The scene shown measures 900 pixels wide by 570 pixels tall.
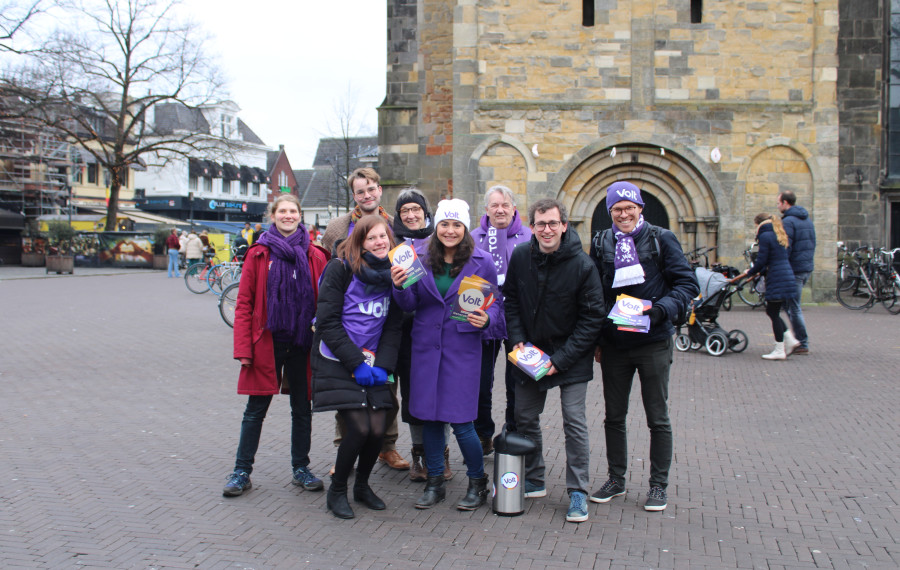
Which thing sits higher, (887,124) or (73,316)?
(887,124)

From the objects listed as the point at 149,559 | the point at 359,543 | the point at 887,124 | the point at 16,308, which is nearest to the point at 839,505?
the point at 359,543

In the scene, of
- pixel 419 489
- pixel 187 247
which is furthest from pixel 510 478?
pixel 187 247

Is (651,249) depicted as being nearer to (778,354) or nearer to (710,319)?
(778,354)

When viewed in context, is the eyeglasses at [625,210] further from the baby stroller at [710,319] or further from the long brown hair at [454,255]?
the baby stroller at [710,319]

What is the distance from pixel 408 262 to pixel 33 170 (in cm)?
Answer: 4347

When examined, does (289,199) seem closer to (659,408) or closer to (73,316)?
(659,408)

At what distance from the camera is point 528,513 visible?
→ 447cm

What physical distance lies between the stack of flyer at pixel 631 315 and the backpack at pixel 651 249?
182mm

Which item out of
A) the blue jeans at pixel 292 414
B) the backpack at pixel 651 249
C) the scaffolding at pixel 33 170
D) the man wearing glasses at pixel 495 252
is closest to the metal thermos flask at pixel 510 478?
the man wearing glasses at pixel 495 252

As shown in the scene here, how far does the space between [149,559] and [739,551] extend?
2.86 m

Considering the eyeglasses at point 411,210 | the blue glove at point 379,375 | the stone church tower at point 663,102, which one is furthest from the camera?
the stone church tower at point 663,102

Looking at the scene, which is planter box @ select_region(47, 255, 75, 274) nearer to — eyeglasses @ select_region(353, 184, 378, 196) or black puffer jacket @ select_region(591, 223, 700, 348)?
eyeglasses @ select_region(353, 184, 378, 196)

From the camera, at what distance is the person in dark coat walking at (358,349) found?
4.35m

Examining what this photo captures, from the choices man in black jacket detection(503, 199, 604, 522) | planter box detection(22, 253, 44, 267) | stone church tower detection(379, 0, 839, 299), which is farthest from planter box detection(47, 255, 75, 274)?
man in black jacket detection(503, 199, 604, 522)
